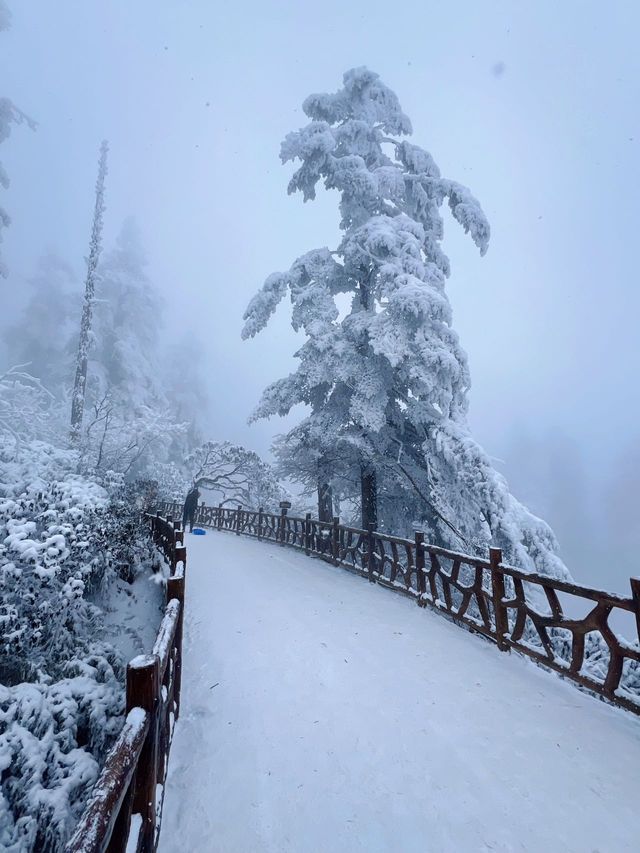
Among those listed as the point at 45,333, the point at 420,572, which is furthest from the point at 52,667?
the point at 45,333

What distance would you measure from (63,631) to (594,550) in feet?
261

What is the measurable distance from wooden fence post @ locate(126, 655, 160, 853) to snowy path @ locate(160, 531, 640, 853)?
57 centimetres

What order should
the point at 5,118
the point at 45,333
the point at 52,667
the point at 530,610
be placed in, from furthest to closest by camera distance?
1. the point at 45,333
2. the point at 5,118
3. the point at 530,610
4. the point at 52,667

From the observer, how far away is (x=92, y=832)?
4.10 feet

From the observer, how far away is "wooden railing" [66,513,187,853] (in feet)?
4.26

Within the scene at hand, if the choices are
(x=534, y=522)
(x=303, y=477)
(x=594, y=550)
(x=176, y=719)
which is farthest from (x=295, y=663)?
(x=594, y=550)

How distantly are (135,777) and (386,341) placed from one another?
29.4 ft

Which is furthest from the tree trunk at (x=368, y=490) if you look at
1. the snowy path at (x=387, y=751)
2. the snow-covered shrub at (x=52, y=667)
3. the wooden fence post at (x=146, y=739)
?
the wooden fence post at (x=146, y=739)

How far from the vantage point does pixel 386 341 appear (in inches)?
387

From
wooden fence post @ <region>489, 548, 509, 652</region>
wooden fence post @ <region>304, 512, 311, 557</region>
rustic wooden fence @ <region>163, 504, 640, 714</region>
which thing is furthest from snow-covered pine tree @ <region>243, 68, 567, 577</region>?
wooden fence post @ <region>489, 548, 509, 652</region>

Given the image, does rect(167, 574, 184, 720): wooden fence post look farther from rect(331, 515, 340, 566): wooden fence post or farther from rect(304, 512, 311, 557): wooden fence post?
rect(304, 512, 311, 557): wooden fence post

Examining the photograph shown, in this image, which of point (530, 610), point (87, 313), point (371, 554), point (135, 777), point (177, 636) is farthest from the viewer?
point (87, 313)

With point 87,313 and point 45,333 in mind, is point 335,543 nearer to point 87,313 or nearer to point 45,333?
point 87,313

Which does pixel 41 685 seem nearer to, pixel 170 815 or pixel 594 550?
pixel 170 815
